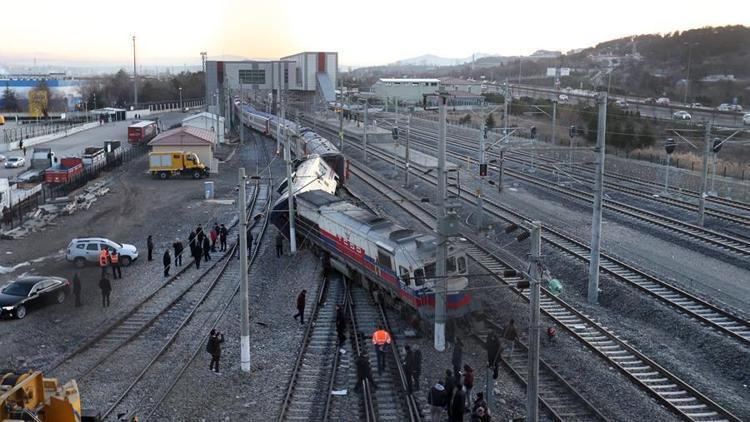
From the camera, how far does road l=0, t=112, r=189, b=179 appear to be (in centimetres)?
5906

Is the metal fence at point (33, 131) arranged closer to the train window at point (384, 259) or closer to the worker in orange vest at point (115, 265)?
the worker in orange vest at point (115, 265)

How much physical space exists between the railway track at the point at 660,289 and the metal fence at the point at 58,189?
72.7 feet

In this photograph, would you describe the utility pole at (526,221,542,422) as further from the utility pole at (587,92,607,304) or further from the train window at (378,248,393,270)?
the utility pole at (587,92,607,304)

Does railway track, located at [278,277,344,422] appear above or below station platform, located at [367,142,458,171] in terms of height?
below

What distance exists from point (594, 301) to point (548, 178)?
22912 millimetres

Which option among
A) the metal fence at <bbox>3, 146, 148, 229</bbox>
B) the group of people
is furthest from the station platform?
→ the metal fence at <bbox>3, 146, 148, 229</bbox>

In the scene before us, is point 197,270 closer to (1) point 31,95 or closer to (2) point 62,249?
(2) point 62,249

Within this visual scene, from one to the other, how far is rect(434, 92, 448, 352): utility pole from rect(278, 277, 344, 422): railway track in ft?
8.46

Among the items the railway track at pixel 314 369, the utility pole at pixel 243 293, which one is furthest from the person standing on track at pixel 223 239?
the utility pole at pixel 243 293

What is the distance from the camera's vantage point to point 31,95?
9944cm

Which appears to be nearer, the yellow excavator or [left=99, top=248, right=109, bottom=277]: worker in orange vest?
the yellow excavator

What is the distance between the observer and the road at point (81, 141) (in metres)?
59.1

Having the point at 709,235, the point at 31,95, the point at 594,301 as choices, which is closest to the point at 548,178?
the point at 709,235

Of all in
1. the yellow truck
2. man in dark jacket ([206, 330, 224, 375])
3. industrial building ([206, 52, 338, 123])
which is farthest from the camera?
industrial building ([206, 52, 338, 123])
